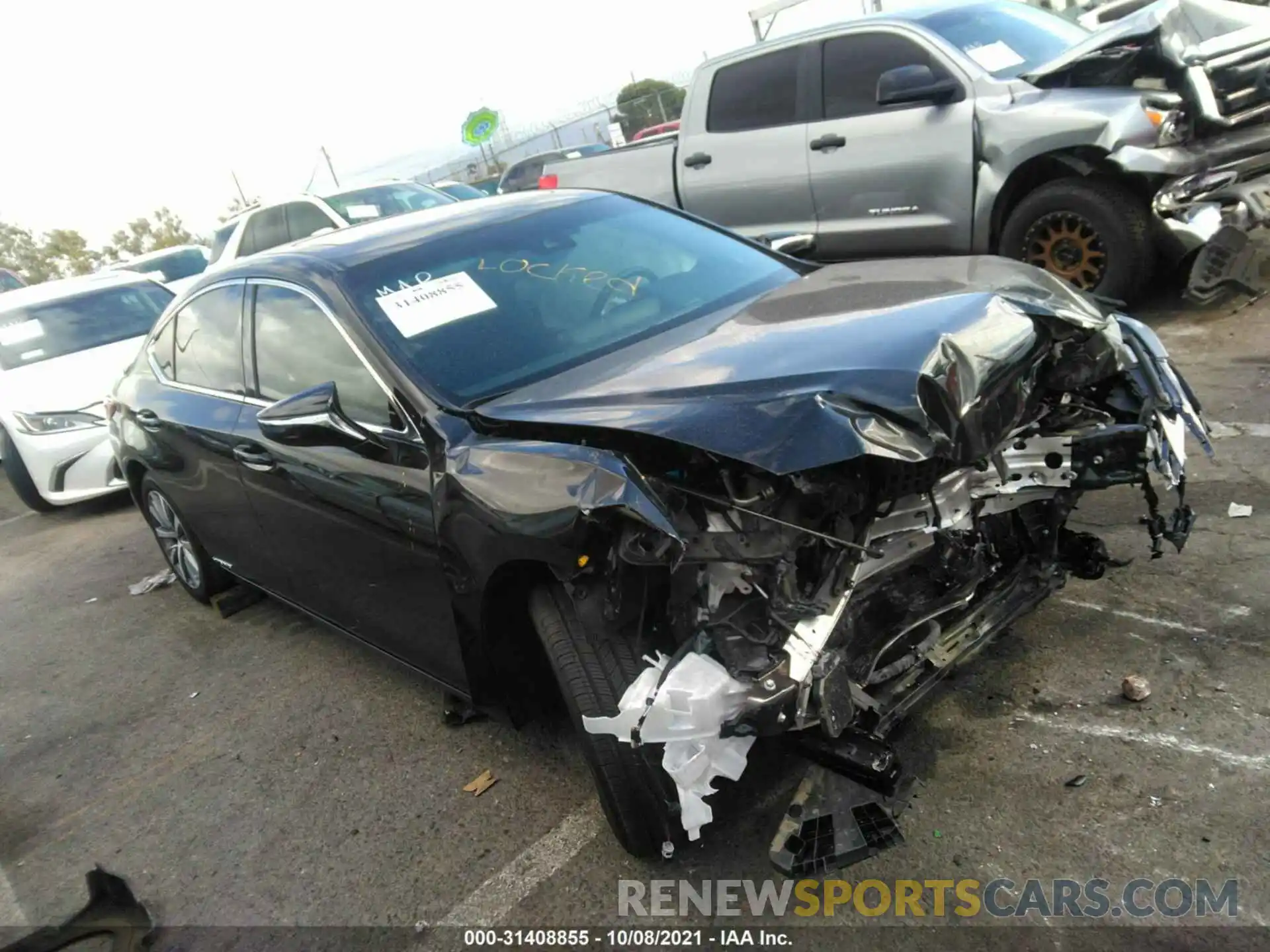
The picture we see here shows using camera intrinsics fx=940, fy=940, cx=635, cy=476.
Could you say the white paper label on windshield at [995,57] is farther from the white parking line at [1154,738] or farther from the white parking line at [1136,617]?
the white parking line at [1154,738]

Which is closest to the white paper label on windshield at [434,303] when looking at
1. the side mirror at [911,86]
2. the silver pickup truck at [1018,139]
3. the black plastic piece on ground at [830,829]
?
the black plastic piece on ground at [830,829]

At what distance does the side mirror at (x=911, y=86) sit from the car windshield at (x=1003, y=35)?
0.34 m

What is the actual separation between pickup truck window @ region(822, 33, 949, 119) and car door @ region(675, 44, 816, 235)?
0.20 meters

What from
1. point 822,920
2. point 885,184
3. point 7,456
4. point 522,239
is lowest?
point 822,920

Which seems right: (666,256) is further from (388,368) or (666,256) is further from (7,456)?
(7,456)

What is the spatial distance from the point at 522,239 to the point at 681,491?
1630 mm

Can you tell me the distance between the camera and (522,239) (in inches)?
140

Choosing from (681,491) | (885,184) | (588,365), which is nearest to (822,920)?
(681,491)

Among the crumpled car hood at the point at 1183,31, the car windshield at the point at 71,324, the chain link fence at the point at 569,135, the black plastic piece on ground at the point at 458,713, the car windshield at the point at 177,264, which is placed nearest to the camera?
the black plastic piece on ground at the point at 458,713

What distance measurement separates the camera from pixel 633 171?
805 centimetres

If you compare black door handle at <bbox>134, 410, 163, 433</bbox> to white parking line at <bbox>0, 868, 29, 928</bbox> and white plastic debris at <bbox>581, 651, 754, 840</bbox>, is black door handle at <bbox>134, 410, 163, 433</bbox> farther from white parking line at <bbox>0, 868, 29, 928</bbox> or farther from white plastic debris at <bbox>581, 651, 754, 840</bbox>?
white plastic debris at <bbox>581, 651, 754, 840</bbox>

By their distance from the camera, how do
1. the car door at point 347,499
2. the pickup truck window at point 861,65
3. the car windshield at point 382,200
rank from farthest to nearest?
the car windshield at point 382,200, the pickup truck window at point 861,65, the car door at point 347,499

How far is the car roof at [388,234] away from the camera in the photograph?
11.3 feet

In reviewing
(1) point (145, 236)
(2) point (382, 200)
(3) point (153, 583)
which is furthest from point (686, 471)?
(1) point (145, 236)
